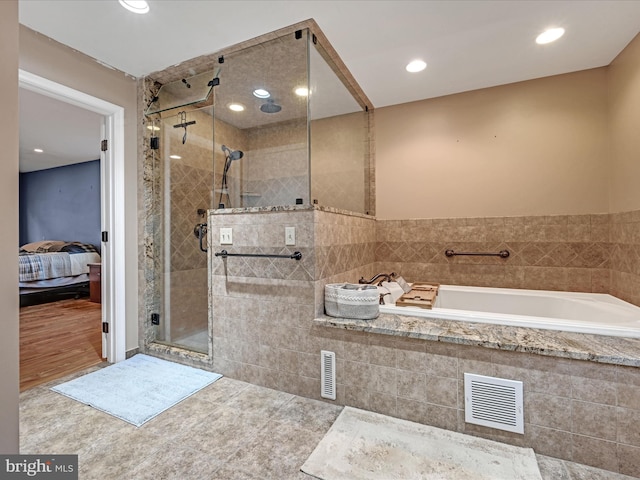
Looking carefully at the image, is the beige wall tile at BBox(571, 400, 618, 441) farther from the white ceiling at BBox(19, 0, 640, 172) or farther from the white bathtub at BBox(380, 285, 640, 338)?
the white ceiling at BBox(19, 0, 640, 172)

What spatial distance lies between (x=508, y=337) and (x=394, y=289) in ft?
3.25

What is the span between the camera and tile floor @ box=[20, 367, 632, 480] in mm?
1289

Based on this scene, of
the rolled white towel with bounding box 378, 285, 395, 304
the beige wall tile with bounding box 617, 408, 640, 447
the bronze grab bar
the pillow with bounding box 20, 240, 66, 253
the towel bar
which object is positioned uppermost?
the pillow with bounding box 20, 240, 66, 253

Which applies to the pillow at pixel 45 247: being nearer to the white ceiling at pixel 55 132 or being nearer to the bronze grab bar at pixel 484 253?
the white ceiling at pixel 55 132

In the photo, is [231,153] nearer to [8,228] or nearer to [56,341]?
[8,228]

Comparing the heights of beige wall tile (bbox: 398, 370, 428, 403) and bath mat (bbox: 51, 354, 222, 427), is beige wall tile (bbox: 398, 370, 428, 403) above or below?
above

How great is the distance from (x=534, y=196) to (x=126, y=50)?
3364 millimetres

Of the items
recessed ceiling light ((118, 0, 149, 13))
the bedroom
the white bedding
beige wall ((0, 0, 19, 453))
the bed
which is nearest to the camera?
beige wall ((0, 0, 19, 453))

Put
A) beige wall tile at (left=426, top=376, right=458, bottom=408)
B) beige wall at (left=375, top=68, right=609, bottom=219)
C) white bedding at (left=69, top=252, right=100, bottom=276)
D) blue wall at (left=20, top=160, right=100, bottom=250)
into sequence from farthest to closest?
1. blue wall at (left=20, top=160, right=100, bottom=250)
2. white bedding at (left=69, top=252, right=100, bottom=276)
3. beige wall at (left=375, top=68, right=609, bottom=219)
4. beige wall tile at (left=426, top=376, right=458, bottom=408)

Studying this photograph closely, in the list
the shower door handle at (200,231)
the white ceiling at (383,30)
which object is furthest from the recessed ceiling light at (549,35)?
the shower door handle at (200,231)

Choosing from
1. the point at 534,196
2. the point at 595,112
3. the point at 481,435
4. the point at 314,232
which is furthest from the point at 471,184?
the point at 481,435

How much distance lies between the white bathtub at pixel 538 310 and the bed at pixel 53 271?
539 centimetres

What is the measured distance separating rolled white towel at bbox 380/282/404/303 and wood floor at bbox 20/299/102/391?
7.86 ft

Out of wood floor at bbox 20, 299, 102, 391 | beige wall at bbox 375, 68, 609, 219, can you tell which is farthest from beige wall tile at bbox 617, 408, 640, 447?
wood floor at bbox 20, 299, 102, 391
